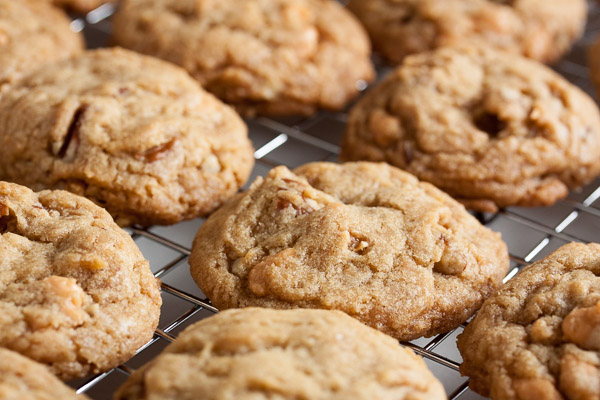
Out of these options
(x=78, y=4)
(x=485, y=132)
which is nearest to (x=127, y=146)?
(x=485, y=132)

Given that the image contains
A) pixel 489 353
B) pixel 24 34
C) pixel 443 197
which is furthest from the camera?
pixel 24 34

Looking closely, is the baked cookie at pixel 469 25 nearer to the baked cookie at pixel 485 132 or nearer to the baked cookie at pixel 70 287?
the baked cookie at pixel 485 132

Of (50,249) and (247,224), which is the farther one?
(247,224)

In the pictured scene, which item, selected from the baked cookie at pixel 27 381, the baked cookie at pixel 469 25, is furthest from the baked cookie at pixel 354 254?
the baked cookie at pixel 469 25

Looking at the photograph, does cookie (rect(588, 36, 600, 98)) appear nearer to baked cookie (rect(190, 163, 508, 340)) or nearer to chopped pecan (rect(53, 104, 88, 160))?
baked cookie (rect(190, 163, 508, 340))

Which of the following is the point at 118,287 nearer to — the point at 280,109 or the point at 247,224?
the point at 247,224

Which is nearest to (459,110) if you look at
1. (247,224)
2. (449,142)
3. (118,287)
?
(449,142)

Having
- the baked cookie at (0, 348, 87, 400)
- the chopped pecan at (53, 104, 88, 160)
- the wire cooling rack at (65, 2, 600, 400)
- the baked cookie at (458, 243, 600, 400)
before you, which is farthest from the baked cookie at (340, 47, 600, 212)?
the baked cookie at (0, 348, 87, 400)

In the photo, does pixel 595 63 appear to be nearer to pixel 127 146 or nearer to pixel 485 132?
pixel 485 132
